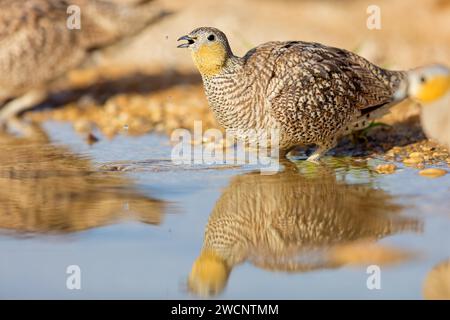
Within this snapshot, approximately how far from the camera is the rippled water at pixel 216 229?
12.9 feet

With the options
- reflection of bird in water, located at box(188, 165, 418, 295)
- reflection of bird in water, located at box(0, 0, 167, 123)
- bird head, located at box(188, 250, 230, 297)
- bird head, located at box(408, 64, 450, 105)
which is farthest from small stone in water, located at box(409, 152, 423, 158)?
reflection of bird in water, located at box(0, 0, 167, 123)

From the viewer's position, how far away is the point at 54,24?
8.68 m

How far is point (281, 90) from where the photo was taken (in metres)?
6.05

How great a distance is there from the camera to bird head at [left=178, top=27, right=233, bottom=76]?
237 inches

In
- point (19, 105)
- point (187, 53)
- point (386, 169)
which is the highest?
point (187, 53)

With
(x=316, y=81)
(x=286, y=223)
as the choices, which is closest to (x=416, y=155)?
(x=316, y=81)

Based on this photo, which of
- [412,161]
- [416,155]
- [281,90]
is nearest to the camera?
[281,90]

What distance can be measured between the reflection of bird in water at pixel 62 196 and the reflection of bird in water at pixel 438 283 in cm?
166

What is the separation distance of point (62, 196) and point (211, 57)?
58.6 inches

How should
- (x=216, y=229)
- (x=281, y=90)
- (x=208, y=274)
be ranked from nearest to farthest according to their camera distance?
(x=208, y=274) → (x=216, y=229) → (x=281, y=90)

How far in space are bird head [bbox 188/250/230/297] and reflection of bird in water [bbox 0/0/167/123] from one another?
15.8ft

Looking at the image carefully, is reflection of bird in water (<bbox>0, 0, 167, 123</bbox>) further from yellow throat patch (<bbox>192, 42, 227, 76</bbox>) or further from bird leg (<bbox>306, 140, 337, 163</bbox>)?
bird leg (<bbox>306, 140, 337, 163</bbox>)

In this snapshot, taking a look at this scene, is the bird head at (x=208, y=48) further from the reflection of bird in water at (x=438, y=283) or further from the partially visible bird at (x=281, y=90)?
the reflection of bird in water at (x=438, y=283)

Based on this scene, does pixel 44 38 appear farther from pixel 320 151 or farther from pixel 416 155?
pixel 416 155
